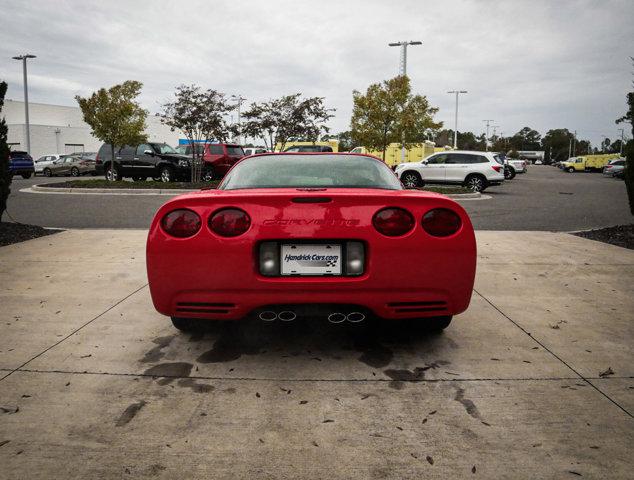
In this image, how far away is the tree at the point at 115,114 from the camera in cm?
1972

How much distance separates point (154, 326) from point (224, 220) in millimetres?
1333

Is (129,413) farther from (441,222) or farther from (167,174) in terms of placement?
(167,174)

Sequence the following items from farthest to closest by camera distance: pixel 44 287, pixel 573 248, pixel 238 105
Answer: pixel 238 105
pixel 573 248
pixel 44 287

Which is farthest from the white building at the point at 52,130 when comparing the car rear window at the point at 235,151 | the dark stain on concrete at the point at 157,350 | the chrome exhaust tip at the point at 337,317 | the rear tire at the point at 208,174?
the chrome exhaust tip at the point at 337,317

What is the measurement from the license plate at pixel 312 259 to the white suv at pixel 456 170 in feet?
58.2

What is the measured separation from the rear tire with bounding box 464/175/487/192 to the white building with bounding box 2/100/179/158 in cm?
3443

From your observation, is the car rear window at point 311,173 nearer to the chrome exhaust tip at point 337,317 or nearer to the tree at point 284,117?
the chrome exhaust tip at point 337,317

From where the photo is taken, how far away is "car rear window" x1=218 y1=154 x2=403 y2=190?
3.50 metres

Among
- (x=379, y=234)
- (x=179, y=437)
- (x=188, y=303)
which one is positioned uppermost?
(x=379, y=234)

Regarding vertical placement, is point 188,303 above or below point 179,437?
above

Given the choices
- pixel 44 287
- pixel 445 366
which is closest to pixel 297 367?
pixel 445 366

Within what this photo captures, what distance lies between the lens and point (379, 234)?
2850mm

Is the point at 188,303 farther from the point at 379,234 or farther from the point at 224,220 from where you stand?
the point at 379,234

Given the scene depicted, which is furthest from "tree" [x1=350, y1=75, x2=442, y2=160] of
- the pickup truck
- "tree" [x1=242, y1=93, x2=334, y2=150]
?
the pickup truck
